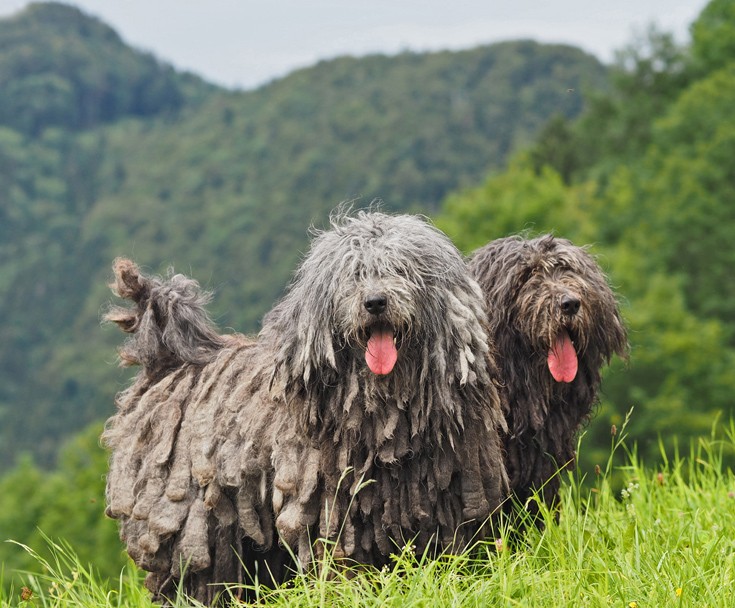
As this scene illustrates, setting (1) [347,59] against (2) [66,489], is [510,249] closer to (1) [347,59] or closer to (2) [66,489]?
(2) [66,489]

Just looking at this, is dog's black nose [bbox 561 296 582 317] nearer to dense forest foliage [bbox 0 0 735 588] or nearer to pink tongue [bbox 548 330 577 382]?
pink tongue [bbox 548 330 577 382]

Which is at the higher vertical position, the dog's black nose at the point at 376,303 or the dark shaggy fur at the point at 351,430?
the dog's black nose at the point at 376,303

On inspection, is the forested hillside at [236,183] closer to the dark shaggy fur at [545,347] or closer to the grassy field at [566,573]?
the dark shaggy fur at [545,347]

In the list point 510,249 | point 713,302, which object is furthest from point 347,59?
point 510,249

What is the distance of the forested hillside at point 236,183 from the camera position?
10706 cm

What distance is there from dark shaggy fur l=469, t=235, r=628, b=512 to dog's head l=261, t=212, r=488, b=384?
1.65 feet

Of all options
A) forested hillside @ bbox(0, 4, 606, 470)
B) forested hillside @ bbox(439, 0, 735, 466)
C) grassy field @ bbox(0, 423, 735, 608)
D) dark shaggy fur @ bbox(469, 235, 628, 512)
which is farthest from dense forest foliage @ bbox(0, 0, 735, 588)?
grassy field @ bbox(0, 423, 735, 608)

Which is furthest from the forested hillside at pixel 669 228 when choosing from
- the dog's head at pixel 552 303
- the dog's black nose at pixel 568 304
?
the dog's black nose at pixel 568 304

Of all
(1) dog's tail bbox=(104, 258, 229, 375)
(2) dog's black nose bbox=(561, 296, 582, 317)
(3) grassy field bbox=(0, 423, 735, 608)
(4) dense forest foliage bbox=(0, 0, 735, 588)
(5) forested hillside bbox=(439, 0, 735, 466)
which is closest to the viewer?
(3) grassy field bbox=(0, 423, 735, 608)

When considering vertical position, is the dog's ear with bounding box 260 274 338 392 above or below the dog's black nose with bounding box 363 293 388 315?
below

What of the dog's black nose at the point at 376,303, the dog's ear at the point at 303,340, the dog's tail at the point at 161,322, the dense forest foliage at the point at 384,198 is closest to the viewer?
the dog's black nose at the point at 376,303

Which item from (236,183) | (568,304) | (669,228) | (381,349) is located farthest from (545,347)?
(236,183)

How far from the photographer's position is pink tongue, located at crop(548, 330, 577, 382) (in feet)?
18.5

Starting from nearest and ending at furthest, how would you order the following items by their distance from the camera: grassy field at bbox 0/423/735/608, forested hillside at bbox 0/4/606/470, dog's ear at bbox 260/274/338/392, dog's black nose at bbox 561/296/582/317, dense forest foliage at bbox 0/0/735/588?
grassy field at bbox 0/423/735/608 → dog's ear at bbox 260/274/338/392 → dog's black nose at bbox 561/296/582/317 → dense forest foliage at bbox 0/0/735/588 → forested hillside at bbox 0/4/606/470
